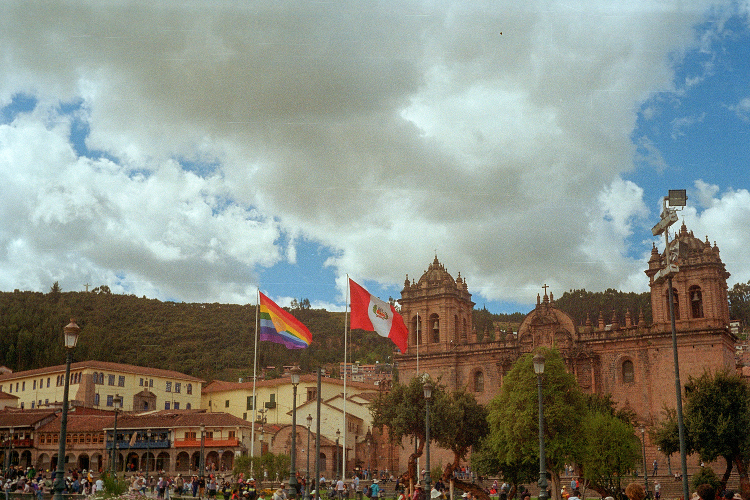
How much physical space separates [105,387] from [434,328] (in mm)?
34983

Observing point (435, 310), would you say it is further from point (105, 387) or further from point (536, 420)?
point (105, 387)

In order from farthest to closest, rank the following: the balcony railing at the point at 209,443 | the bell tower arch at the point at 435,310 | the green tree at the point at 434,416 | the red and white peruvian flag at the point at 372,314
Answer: the bell tower arch at the point at 435,310
the balcony railing at the point at 209,443
the green tree at the point at 434,416
the red and white peruvian flag at the point at 372,314

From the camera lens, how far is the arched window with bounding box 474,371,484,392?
65.2 m

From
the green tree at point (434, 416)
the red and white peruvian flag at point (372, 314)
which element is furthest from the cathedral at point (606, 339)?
the red and white peruvian flag at point (372, 314)

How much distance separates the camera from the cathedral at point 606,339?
183ft

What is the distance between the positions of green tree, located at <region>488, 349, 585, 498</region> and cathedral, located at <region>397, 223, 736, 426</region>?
53.6ft

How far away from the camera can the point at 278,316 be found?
36656 mm

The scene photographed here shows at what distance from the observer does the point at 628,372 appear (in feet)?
195

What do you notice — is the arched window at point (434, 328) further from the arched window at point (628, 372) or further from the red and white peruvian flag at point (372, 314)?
the red and white peruvian flag at point (372, 314)

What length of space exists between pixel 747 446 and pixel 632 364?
2009 centimetres

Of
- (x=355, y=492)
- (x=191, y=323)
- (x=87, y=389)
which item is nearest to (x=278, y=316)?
(x=355, y=492)

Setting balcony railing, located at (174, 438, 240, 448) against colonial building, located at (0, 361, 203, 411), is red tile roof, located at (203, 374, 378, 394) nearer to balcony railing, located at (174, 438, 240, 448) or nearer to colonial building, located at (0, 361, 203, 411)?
colonial building, located at (0, 361, 203, 411)

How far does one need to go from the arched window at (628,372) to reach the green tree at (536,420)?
21623 millimetres

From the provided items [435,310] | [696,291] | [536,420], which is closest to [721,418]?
[536,420]
